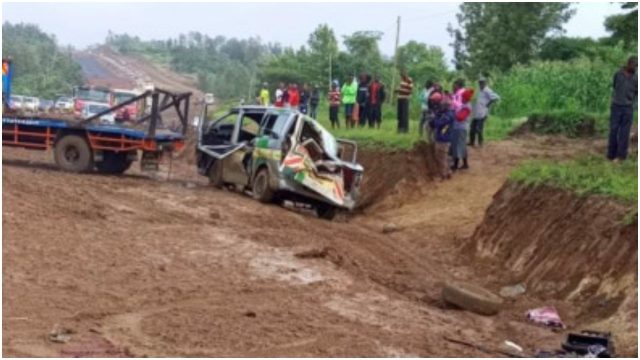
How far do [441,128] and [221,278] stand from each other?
10995 mm

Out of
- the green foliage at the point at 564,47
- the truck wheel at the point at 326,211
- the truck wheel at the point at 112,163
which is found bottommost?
the truck wheel at the point at 326,211

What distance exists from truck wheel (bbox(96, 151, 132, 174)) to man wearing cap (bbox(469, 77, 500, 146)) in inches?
309

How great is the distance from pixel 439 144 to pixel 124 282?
12254mm

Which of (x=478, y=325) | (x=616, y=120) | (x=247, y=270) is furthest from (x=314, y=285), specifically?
(x=616, y=120)

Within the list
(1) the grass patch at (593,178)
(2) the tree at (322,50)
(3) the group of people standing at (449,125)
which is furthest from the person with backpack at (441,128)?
(2) the tree at (322,50)

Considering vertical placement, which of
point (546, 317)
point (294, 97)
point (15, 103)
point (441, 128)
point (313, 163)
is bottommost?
point (546, 317)

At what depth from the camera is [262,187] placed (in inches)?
754

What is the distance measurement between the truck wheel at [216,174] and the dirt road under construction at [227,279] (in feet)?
2.11

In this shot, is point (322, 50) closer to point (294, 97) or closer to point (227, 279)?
point (294, 97)

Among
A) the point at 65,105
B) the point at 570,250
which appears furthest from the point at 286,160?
the point at 65,105

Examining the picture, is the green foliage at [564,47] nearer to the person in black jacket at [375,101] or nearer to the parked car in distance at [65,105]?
the person in black jacket at [375,101]

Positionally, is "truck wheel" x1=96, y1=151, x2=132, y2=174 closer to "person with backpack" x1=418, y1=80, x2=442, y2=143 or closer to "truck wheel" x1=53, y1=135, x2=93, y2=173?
"truck wheel" x1=53, y1=135, x2=93, y2=173

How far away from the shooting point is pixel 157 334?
327 inches

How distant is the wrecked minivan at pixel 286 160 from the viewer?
18.5m
